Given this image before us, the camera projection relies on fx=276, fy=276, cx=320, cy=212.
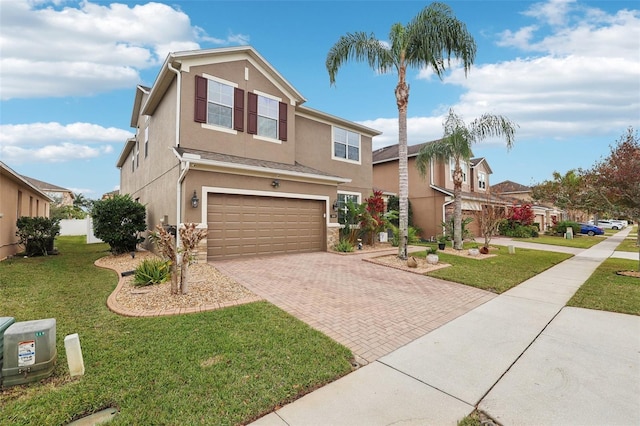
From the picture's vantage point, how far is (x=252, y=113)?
11.8 m

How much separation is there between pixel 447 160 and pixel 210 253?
12692 mm

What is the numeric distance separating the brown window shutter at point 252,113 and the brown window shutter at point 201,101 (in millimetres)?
1750

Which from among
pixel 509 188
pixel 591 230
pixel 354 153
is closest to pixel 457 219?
pixel 354 153

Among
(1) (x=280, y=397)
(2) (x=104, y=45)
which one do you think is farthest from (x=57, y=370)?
(2) (x=104, y=45)

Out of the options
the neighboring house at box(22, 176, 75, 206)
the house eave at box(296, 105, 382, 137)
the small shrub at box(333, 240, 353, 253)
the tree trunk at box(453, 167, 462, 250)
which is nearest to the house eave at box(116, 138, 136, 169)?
the house eave at box(296, 105, 382, 137)

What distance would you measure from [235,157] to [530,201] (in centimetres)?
3494

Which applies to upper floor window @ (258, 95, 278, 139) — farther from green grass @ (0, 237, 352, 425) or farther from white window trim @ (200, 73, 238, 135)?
green grass @ (0, 237, 352, 425)

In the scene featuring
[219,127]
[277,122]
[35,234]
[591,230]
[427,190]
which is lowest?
[591,230]

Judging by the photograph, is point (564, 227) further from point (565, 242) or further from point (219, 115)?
point (219, 115)

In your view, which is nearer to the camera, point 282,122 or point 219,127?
point 219,127

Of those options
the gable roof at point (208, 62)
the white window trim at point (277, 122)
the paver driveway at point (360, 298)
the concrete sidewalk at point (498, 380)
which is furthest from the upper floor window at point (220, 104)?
the concrete sidewalk at point (498, 380)

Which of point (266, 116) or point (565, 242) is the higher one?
point (266, 116)

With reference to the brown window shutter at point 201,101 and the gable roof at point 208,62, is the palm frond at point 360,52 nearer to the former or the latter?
the gable roof at point 208,62

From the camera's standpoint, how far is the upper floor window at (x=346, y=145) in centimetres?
1571
